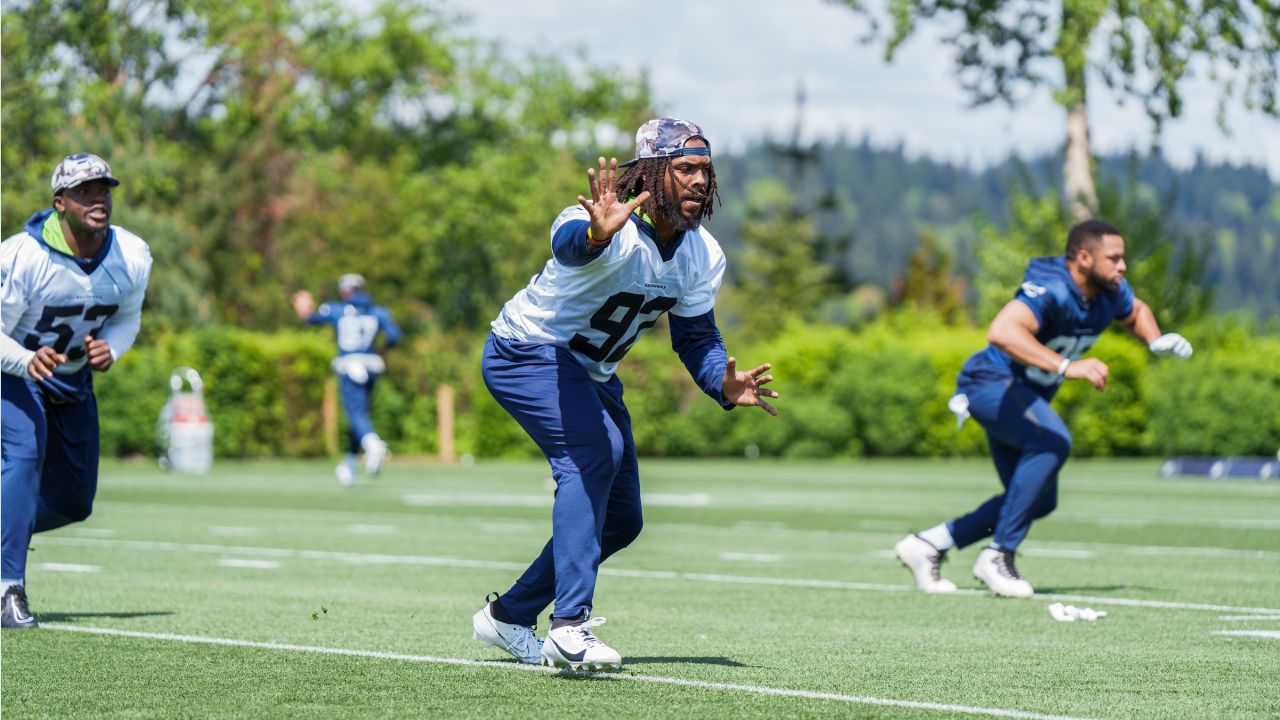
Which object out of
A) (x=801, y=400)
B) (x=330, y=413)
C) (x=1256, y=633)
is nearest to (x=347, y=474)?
(x=330, y=413)

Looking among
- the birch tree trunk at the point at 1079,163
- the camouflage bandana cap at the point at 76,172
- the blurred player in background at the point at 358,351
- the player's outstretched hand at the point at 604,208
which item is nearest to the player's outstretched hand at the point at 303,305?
the blurred player in background at the point at 358,351

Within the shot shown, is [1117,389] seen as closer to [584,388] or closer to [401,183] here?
[584,388]

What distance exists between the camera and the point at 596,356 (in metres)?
6.88

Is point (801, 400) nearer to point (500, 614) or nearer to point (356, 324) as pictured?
point (356, 324)

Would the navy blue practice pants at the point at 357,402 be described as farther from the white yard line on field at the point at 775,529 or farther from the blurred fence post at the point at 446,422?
the blurred fence post at the point at 446,422

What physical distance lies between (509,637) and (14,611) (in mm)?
2398

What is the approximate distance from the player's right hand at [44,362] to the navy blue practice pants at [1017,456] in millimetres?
4626

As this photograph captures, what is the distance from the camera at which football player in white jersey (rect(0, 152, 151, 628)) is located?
815 cm

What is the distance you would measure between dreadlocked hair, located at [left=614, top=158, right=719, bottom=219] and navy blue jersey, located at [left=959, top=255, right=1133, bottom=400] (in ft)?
12.1

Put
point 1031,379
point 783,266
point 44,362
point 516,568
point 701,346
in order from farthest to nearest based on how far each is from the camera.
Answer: point 783,266 < point 516,568 < point 1031,379 < point 44,362 < point 701,346

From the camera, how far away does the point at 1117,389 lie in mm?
30688

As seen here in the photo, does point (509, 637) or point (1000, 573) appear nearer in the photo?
point (509, 637)

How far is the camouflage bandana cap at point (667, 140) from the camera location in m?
6.57

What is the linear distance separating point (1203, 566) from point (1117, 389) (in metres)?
19.4
